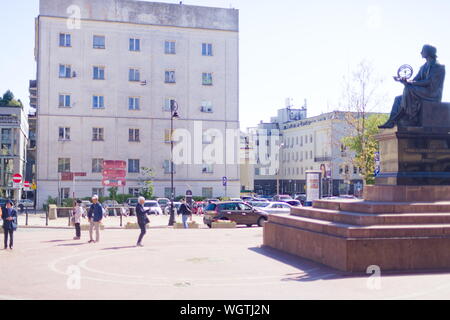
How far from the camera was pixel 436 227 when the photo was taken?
11562 mm

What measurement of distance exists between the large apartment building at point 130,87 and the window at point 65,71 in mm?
97

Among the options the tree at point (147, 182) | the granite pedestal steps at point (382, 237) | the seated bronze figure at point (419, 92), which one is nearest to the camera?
Result: the granite pedestal steps at point (382, 237)

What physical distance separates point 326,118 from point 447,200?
64210mm

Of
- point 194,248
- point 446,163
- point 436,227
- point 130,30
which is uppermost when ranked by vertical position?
point 130,30

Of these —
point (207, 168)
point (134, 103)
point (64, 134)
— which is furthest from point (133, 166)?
point (207, 168)

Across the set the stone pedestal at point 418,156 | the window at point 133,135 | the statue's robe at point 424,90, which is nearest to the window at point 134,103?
the window at point 133,135

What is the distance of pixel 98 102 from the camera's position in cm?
5131

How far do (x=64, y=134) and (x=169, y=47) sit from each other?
Answer: 549 inches

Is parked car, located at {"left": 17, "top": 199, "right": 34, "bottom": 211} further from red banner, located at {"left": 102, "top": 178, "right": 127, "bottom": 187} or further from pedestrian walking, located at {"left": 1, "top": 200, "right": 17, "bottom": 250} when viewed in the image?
pedestrian walking, located at {"left": 1, "top": 200, "right": 17, "bottom": 250}

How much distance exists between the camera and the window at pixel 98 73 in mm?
51125

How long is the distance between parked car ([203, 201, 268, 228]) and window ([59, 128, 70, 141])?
26.3 metres

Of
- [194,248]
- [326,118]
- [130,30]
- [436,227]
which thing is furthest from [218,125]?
[436,227]

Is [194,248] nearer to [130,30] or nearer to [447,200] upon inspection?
[447,200]

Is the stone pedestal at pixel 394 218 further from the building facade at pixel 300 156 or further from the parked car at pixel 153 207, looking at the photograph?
the building facade at pixel 300 156
